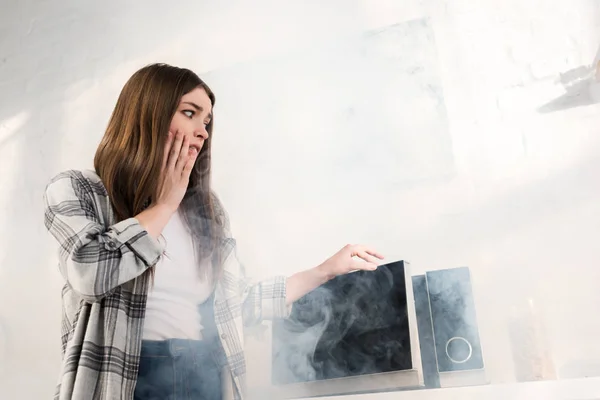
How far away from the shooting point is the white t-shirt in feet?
3.85

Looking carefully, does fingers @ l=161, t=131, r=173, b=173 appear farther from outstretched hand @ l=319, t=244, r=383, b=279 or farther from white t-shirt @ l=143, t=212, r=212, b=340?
outstretched hand @ l=319, t=244, r=383, b=279

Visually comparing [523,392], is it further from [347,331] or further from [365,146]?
[365,146]

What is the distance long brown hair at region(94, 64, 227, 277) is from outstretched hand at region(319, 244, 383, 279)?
0.79 ft

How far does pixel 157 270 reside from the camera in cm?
121

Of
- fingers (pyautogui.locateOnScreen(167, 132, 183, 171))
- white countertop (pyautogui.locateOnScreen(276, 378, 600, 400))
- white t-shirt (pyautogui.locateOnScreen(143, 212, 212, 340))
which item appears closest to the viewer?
white countertop (pyautogui.locateOnScreen(276, 378, 600, 400))

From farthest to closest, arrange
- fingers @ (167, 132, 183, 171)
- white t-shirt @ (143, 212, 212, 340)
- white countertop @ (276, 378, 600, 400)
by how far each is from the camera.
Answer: fingers @ (167, 132, 183, 171) → white t-shirt @ (143, 212, 212, 340) → white countertop @ (276, 378, 600, 400)

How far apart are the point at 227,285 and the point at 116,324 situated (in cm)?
22

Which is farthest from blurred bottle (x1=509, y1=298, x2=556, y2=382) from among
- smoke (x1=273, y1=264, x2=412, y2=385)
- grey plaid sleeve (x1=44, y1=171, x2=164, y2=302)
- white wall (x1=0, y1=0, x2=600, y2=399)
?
grey plaid sleeve (x1=44, y1=171, x2=164, y2=302)

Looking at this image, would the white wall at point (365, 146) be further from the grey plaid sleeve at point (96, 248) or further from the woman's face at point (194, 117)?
the grey plaid sleeve at point (96, 248)

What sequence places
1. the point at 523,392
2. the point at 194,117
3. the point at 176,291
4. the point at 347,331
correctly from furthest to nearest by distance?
1. the point at 194,117
2. the point at 176,291
3. the point at 347,331
4. the point at 523,392

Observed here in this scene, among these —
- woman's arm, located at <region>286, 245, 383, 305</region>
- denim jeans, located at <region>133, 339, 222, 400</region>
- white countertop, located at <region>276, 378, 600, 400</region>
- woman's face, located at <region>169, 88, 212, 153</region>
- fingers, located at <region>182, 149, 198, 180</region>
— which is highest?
woman's face, located at <region>169, 88, 212, 153</region>

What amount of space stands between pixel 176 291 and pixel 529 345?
0.66 m

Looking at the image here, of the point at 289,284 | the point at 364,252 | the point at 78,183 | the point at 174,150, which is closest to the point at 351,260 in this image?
the point at 364,252

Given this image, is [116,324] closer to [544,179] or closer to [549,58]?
[544,179]
